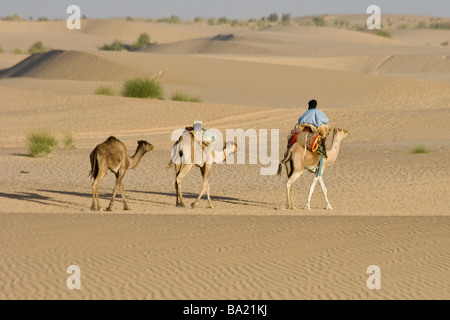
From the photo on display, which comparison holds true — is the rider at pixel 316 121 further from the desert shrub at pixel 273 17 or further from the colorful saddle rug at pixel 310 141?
the desert shrub at pixel 273 17

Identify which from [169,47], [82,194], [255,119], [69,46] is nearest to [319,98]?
[255,119]

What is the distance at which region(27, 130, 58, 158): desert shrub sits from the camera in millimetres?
22125

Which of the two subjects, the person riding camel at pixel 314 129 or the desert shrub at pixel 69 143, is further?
the desert shrub at pixel 69 143

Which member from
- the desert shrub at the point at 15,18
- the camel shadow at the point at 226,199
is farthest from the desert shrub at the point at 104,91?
the desert shrub at the point at 15,18

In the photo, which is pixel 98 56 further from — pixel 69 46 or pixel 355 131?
pixel 69 46

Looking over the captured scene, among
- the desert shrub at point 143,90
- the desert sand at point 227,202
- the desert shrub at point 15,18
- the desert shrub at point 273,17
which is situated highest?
the desert shrub at point 273,17

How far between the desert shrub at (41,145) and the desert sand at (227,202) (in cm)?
27

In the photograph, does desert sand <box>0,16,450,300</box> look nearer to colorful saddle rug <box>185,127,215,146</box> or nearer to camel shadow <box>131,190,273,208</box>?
camel shadow <box>131,190,273,208</box>

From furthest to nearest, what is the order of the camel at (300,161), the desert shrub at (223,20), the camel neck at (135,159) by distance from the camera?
the desert shrub at (223,20), the camel at (300,161), the camel neck at (135,159)

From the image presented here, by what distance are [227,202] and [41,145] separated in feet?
25.8

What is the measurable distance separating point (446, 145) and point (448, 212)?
447 inches

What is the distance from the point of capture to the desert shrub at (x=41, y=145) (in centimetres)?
2212

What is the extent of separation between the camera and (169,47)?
78438 mm

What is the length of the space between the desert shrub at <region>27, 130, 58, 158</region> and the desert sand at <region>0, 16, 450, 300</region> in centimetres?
27
